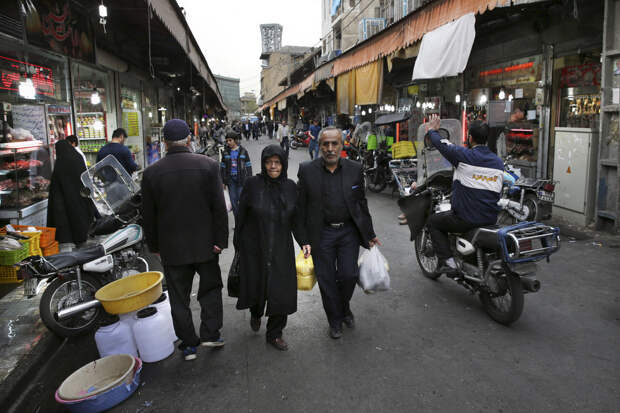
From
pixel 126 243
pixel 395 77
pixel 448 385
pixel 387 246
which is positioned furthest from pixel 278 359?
pixel 395 77

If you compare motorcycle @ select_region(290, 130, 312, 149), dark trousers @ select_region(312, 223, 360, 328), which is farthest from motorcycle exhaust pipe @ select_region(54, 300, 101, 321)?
motorcycle @ select_region(290, 130, 312, 149)

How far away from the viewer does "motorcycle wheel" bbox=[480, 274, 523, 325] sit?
4023 mm

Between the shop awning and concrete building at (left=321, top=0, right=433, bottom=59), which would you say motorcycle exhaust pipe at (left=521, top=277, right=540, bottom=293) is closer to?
the shop awning

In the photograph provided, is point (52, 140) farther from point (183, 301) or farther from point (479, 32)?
point (479, 32)

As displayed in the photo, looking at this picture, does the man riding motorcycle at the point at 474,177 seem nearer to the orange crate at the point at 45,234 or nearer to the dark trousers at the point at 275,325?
the dark trousers at the point at 275,325

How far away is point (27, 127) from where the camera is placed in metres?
6.93

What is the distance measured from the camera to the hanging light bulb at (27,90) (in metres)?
6.75

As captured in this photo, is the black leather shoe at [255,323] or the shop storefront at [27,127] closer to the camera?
the black leather shoe at [255,323]

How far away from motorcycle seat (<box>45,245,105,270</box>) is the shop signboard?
392 cm

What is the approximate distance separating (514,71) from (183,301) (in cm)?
945

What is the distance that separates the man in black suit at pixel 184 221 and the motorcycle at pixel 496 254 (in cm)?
241

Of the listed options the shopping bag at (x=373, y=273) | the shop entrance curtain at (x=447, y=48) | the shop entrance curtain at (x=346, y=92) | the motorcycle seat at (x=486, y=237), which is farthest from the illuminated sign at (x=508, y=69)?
the shopping bag at (x=373, y=273)

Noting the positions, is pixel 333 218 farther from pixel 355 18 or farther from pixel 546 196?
pixel 355 18

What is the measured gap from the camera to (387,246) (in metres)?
7.09
